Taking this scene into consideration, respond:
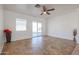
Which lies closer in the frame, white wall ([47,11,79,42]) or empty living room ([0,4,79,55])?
empty living room ([0,4,79,55])

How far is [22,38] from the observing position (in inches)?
105

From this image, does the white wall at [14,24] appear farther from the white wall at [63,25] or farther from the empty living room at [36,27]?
the white wall at [63,25]

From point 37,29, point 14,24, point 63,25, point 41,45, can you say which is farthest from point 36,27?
point 41,45

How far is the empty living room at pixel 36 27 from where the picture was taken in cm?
226

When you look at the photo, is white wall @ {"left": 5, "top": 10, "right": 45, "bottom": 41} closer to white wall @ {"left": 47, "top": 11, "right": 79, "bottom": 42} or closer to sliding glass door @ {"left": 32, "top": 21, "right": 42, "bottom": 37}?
sliding glass door @ {"left": 32, "top": 21, "right": 42, "bottom": 37}

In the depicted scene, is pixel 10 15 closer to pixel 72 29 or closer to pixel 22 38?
pixel 22 38

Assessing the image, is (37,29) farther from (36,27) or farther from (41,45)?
Result: (41,45)

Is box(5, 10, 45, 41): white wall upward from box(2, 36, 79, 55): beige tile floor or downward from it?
upward

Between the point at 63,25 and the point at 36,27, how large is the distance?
32.9 inches

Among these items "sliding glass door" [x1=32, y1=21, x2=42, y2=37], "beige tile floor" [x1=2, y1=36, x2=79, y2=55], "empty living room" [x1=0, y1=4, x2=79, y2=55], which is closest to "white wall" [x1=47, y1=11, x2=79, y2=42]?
"empty living room" [x1=0, y1=4, x2=79, y2=55]

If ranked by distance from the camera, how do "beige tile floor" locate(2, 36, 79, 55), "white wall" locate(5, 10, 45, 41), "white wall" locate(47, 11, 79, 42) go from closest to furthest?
"white wall" locate(5, 10, 45, 41), "white wall" locate(47, 11, 79, 42), "beige tile floor" locate(2, 36, 79, 55)

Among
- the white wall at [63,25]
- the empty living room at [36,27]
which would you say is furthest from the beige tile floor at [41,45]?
the white wall at [63,25]

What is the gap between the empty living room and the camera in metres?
2.26
